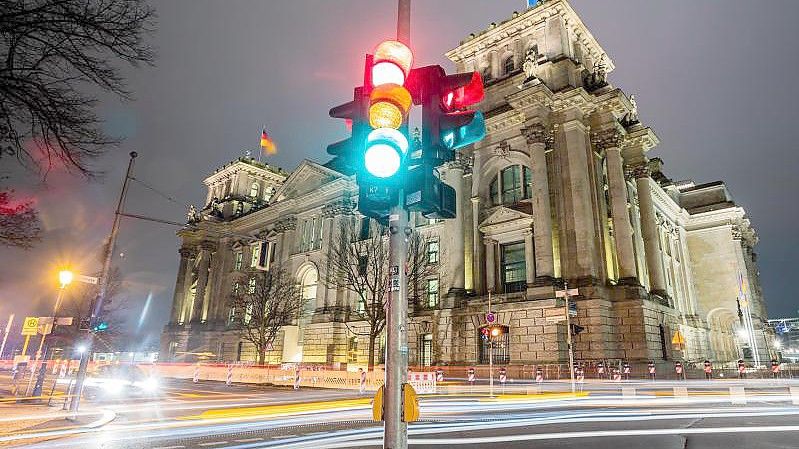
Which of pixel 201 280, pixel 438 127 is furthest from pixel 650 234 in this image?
pixel 201 280

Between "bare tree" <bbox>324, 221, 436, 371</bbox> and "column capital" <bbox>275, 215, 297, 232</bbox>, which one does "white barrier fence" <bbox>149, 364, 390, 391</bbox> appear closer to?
"bare tree" <bbox>324, 221, 436, 371</bbox>

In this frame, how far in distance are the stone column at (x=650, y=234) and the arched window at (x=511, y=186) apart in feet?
32.0

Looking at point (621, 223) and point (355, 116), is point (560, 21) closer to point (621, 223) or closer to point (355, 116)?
point (621, 223)

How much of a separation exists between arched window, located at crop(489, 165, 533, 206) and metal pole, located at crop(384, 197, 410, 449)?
3345 centimetres

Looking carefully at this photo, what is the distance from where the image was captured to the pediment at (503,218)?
34.5m

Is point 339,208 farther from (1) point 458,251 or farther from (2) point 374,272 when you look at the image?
(1) point 458,251

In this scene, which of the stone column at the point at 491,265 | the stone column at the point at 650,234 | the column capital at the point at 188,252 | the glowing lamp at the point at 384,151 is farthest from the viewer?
the column capital at the point at 188,252

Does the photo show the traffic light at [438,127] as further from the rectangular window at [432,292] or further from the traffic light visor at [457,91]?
the rectangular window at [432,292]

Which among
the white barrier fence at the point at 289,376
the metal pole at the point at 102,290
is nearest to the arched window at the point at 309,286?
the white barrier fence at the point at 289,376

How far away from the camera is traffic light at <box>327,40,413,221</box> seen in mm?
3836

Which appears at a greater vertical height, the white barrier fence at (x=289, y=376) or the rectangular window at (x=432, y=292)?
the rectangular window at (x=432, y=292)

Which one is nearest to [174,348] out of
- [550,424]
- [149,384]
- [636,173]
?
[149,384]

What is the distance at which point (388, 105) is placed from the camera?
3.91 meters

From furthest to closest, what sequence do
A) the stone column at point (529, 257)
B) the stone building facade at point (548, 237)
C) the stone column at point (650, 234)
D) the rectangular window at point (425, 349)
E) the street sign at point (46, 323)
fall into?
1. the rectangular window at point (425, 349)
2. the stone column at point (650, 234)
3. the stone column at point (529, 257)
4. the stone building facade at point (548, 237)
5. the street sign at point (46, 323)
